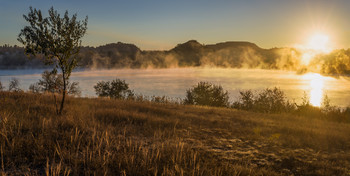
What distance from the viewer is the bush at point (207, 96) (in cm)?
3945

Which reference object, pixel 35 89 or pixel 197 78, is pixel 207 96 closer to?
pixel 35 89

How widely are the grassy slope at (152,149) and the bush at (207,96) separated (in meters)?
27.5

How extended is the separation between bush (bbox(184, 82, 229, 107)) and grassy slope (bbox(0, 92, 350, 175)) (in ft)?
90.1

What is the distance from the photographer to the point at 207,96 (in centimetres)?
3962

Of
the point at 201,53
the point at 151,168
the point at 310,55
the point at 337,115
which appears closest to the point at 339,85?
the point at 310,55

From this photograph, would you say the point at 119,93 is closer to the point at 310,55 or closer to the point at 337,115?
the point at 337,115

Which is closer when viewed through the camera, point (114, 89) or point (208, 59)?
point (114, 89)

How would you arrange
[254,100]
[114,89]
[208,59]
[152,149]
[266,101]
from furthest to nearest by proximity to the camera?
[208,59] → [114,89] → [254,100] → [266,101] → [152,149]

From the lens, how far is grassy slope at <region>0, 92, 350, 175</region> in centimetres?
433

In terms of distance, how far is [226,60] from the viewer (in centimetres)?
15075

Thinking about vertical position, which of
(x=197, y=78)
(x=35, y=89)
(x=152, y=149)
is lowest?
(x=197, y=78)

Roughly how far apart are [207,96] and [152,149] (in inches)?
1358

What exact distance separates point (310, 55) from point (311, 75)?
4892cm

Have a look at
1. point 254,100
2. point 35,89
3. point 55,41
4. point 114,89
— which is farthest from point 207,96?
point 55,41
